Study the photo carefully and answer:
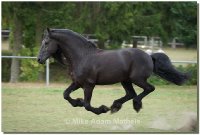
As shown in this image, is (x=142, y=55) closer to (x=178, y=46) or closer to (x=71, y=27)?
(x=71, y=27)

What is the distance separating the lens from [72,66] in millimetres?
8273

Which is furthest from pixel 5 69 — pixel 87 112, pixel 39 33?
pixel 87 112

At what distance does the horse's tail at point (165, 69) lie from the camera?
8.64 metres

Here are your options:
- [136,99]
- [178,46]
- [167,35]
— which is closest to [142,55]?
[136,99]

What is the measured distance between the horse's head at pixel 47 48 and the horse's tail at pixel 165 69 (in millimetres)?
1765

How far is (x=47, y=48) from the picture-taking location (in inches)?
323

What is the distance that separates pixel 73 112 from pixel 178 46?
97.8 ft

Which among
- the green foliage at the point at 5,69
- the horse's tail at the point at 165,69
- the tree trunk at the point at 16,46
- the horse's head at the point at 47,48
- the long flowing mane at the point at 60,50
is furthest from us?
the green foliage at the point at 5,69

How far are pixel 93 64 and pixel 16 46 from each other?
1072 centimetres

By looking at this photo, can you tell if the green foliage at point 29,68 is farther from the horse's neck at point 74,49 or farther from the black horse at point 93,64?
the horse's neck at point 74,49

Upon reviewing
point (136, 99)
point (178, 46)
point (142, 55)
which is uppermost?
point (142, 55)

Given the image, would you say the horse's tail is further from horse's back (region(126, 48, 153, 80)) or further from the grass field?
the grass field

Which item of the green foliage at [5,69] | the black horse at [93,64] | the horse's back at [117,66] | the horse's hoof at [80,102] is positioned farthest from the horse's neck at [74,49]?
the green foliage at [5,69]

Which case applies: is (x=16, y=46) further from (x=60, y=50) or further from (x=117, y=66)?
(x=117, y=66)
